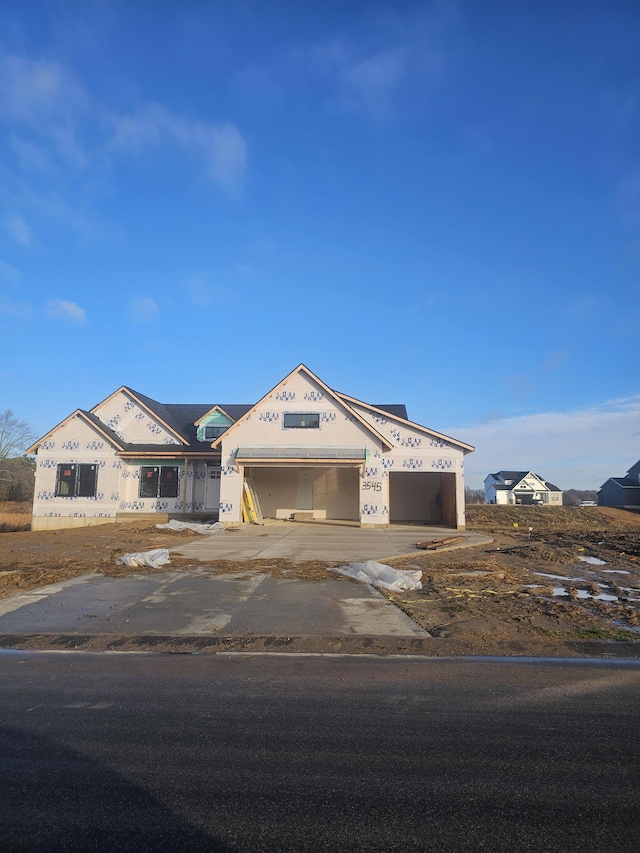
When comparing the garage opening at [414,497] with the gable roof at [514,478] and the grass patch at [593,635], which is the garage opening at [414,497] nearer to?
the grass patch at [593,635]

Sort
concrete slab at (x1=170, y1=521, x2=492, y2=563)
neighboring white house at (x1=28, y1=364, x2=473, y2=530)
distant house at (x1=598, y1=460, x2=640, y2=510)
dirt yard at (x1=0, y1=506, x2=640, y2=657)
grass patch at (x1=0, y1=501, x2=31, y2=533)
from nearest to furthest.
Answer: dirt yard at (x1=0, y1=506, x2=640, y2=657) → concrete slab at (x1=170, y1=521, x2=492, y2=563) → neighboring white house at (x1=28, y1=364, x2=473, y2=530) → grass patch at (x1=0, y1=501, x2=31, y2=533) → distant house at (x1=598, y1=460, x2=640, y2=510)

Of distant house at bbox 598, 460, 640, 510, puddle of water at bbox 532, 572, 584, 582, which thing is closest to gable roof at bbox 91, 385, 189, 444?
puddle of water at bbox 532, 572, 584, 582

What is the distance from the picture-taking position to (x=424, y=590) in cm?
1026

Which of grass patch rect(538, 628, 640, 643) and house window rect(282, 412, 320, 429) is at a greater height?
house window rect(282, 412, 320, 429)

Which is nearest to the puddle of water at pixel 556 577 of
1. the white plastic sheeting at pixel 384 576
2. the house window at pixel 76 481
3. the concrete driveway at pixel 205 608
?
the white plastic sheeting at pixel 384 576

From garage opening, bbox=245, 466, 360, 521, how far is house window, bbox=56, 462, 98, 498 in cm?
806

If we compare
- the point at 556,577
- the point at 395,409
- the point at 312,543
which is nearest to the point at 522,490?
the point at 395,409

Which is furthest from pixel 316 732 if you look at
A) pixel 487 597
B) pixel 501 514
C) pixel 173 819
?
pixel 501 514

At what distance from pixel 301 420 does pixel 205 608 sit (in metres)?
16.4

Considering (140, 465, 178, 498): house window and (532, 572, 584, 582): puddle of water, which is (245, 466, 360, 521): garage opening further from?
(532, 572, 584, 582): puddle of water

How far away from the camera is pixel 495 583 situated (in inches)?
432

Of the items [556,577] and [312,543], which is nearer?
[556,577]

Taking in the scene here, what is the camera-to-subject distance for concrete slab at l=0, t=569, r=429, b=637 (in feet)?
24.2

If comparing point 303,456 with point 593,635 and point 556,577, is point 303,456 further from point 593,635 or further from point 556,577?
point 593,635
